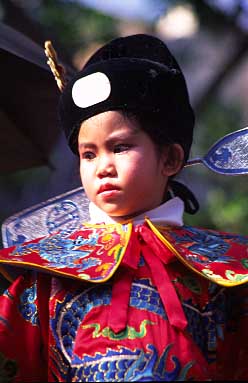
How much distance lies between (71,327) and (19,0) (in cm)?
300

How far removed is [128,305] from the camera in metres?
1.77

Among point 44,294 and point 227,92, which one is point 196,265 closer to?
point 44,294

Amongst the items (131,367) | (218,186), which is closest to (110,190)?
(131,367)

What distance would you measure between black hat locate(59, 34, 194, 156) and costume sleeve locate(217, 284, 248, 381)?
0.35 metres

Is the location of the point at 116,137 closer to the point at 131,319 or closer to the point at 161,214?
the point at 161,214

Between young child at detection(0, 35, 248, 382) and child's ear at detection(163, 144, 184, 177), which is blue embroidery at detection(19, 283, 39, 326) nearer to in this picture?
young child at detection(0, 35, 248, 382)

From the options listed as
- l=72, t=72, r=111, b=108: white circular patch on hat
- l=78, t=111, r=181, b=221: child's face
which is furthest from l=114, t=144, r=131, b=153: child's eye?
l=72, t=72, r=111, b=108: white circular patch on hat

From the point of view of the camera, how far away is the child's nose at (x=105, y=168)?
185 cm

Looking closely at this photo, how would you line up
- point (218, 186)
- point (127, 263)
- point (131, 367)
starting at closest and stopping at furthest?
point (131, 367)
point (127, 263)
point (218, 186)

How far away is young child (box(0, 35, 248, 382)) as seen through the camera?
1.76 metres

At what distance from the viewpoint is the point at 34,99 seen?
2.50m

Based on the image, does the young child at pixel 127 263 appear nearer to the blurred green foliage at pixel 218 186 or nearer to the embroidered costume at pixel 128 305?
the embroidered costume at pixel 128 305

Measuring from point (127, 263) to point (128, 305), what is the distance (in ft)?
0.30

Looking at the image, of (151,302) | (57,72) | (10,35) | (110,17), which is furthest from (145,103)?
(110,17)
